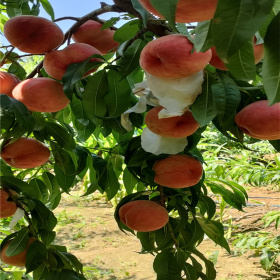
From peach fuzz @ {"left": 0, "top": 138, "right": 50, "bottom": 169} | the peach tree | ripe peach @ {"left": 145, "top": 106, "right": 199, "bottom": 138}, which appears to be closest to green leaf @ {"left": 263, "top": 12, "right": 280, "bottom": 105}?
the peach tree

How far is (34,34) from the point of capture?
20.3 inches

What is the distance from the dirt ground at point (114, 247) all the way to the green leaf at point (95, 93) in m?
1.16

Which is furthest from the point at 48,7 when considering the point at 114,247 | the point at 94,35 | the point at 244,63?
the point at 114,247

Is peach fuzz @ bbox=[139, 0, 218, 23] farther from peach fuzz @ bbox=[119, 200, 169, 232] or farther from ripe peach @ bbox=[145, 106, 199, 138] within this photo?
peach fuzz @ bbox=[119, 200, 169, 232]

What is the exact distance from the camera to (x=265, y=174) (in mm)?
1746

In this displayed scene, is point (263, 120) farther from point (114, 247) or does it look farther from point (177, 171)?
point (114, 247)

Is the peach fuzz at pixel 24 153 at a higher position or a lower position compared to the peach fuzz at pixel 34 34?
lower

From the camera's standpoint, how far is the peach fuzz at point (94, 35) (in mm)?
581

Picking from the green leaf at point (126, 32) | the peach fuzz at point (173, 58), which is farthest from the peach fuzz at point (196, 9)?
the green leaf at point (126, 32)

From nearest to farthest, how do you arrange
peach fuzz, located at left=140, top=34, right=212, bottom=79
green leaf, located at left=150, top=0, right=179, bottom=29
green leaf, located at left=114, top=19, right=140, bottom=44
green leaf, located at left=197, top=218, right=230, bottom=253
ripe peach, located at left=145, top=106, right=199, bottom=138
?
green leaf, located at left=150, top=0, right=179, bottom=29, peach fuzz, located at left=140, top=34, right=212, bottom=79, ripe peach, located at left=145, top=106, right=199, bottom=138, green leaf, located at left=114, top=19, right=140, bottom=44, green leaf, located at left=197, top=218, right=230, bottom=253

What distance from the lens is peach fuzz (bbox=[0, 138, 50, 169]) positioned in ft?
2.06

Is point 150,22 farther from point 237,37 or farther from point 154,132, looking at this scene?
point 237,37

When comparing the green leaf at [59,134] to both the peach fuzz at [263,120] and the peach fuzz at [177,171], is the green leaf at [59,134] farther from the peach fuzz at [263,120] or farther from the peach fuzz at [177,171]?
the peach fuzz at [263,120]

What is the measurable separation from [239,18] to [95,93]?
34 centimetres
